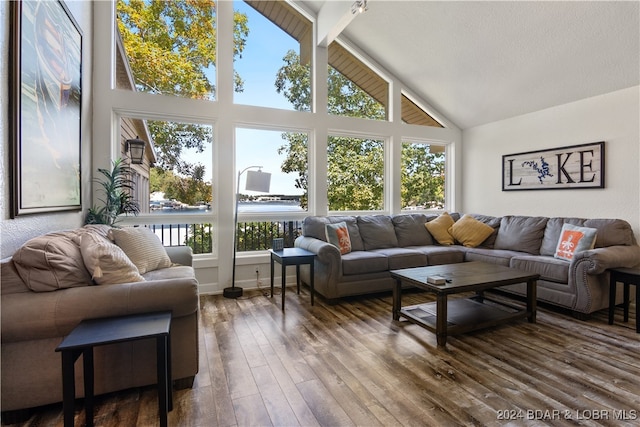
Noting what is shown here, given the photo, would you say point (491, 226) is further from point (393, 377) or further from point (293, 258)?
point (393, 377)

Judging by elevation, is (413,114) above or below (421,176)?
above

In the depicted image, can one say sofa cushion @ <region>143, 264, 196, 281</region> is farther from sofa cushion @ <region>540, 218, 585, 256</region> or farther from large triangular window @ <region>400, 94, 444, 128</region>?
large triangular window @ <region>400, 94, 444, 128</region>

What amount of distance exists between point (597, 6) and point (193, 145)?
4.38 meters

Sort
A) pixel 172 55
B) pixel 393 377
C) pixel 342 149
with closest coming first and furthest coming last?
pixel 393 377
pixel 172 55
pixel 342 149

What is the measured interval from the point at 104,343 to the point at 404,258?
316 cm

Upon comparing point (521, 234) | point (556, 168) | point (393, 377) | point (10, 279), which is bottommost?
point (393, 377)

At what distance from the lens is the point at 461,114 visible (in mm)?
5207

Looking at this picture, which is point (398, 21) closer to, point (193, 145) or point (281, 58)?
point (281, 58)

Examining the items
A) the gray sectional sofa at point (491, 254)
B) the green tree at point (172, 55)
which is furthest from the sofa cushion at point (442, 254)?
the green tree at point (172, 55)

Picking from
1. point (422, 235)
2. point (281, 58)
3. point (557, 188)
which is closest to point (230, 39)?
point (281, 58)

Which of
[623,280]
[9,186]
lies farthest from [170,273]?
[623,280]

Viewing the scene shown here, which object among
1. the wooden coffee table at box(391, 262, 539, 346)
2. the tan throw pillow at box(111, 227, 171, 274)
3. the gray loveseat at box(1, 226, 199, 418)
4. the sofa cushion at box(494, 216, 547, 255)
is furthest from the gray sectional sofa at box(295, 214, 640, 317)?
the gray loveseat at box(1, 226, 199, 418)

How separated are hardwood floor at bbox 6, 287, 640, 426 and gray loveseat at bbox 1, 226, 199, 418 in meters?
0.15

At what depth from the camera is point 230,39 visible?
408cm
